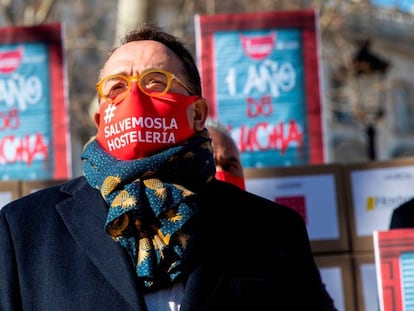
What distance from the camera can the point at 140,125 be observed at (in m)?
2.42

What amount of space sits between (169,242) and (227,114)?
3613mm

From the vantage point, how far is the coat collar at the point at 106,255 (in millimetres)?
2271

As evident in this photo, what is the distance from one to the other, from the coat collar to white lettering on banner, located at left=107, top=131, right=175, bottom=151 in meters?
0.15

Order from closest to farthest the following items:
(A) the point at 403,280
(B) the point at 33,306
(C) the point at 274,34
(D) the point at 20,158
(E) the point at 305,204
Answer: (B) the point at 33,306 → (A) the point at 403,280 → (E) the point at 305,204 → (D) the point at 20,158 → (C) the point at 274,34

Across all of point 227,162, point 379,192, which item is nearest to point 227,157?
point 227,162

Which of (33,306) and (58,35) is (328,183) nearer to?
(58,35)

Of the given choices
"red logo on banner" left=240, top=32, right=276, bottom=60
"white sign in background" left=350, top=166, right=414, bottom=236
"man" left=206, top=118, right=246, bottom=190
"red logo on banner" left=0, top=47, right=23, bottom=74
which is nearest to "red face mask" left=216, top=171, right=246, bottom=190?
"man" left=206, top=118, right=246, bottom=190

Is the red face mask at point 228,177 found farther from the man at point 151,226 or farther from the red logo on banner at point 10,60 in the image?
the red logo on banner at point 10,60

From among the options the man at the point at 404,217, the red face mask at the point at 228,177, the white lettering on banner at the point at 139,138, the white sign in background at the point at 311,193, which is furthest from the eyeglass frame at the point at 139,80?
the white sign in background at the point at 311,193

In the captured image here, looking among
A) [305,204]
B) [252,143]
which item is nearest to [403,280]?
[305,204]

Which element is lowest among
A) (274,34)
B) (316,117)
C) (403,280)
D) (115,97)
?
(403,280)

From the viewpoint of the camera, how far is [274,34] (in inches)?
243

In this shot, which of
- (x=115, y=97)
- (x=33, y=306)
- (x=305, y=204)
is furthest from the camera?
(x=305, y=204)

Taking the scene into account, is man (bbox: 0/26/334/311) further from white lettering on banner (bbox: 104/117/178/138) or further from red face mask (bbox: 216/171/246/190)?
red face mask (bbox: 216/171/246/190)
